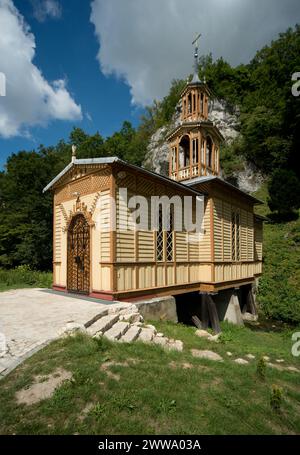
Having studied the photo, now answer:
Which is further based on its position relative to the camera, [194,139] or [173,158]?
[173,158]

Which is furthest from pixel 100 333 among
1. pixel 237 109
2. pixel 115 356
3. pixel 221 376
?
pixel 237 109

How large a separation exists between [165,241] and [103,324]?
4932 millimetres

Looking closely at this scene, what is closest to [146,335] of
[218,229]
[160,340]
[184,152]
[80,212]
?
[160,340]

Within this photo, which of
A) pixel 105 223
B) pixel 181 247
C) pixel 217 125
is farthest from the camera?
pixel 217 125

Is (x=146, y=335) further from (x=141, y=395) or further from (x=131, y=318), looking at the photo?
(x=141, y=395)

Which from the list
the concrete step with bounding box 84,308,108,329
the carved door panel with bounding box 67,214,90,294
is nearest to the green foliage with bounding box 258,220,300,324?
the carved door panel with bounding box 67,214,90,294

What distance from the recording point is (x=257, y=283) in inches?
712

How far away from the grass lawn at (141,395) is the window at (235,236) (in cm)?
944

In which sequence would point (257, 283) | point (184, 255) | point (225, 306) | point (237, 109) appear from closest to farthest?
point (184, 255) < point (225, 306) < point (257, 283) < point (237, 109)

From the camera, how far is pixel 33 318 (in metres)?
6.89

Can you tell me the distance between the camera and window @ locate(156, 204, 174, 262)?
10.6 meters

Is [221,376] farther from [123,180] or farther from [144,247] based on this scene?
[123,180]

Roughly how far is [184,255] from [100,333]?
6546 mm

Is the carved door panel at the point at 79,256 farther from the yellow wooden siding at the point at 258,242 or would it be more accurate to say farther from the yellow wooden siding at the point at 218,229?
the yellow wooden siding at the point at 258,242
